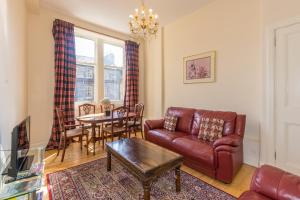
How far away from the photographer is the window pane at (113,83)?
4.55 metres

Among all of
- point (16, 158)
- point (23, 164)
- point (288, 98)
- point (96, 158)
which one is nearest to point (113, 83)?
point (96, 158)

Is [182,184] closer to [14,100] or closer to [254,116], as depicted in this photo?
[254,116]

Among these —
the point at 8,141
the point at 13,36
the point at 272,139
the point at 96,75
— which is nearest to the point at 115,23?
the point at 96,75

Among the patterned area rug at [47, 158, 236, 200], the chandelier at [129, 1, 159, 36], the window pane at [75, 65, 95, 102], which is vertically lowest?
the patterned area rug at [47, 158, 236, 200]

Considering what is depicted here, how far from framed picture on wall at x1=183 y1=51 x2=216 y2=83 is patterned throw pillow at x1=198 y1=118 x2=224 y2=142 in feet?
3.23

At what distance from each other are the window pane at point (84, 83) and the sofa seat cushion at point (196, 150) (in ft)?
8.92

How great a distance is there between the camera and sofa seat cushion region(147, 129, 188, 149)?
9.22ft

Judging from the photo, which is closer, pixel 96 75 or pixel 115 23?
pixel 115 23

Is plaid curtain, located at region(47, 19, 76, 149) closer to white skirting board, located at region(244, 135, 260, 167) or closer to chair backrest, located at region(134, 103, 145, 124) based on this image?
chair backrest, located at region(134, 103, 145, 124)

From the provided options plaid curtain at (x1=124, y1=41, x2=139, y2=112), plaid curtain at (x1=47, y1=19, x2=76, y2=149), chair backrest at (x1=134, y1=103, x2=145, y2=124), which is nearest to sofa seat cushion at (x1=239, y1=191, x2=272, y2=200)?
chair backrest at (x1=134, y1=103, x2=145, y2=124)

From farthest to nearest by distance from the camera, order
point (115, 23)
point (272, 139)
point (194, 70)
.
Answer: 1. point (115, 23)
2. point (194, 70)
3. point (272, 139)

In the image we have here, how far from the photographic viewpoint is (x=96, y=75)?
4.32 metres

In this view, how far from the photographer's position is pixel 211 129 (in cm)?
267

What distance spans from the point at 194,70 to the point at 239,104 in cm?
121
